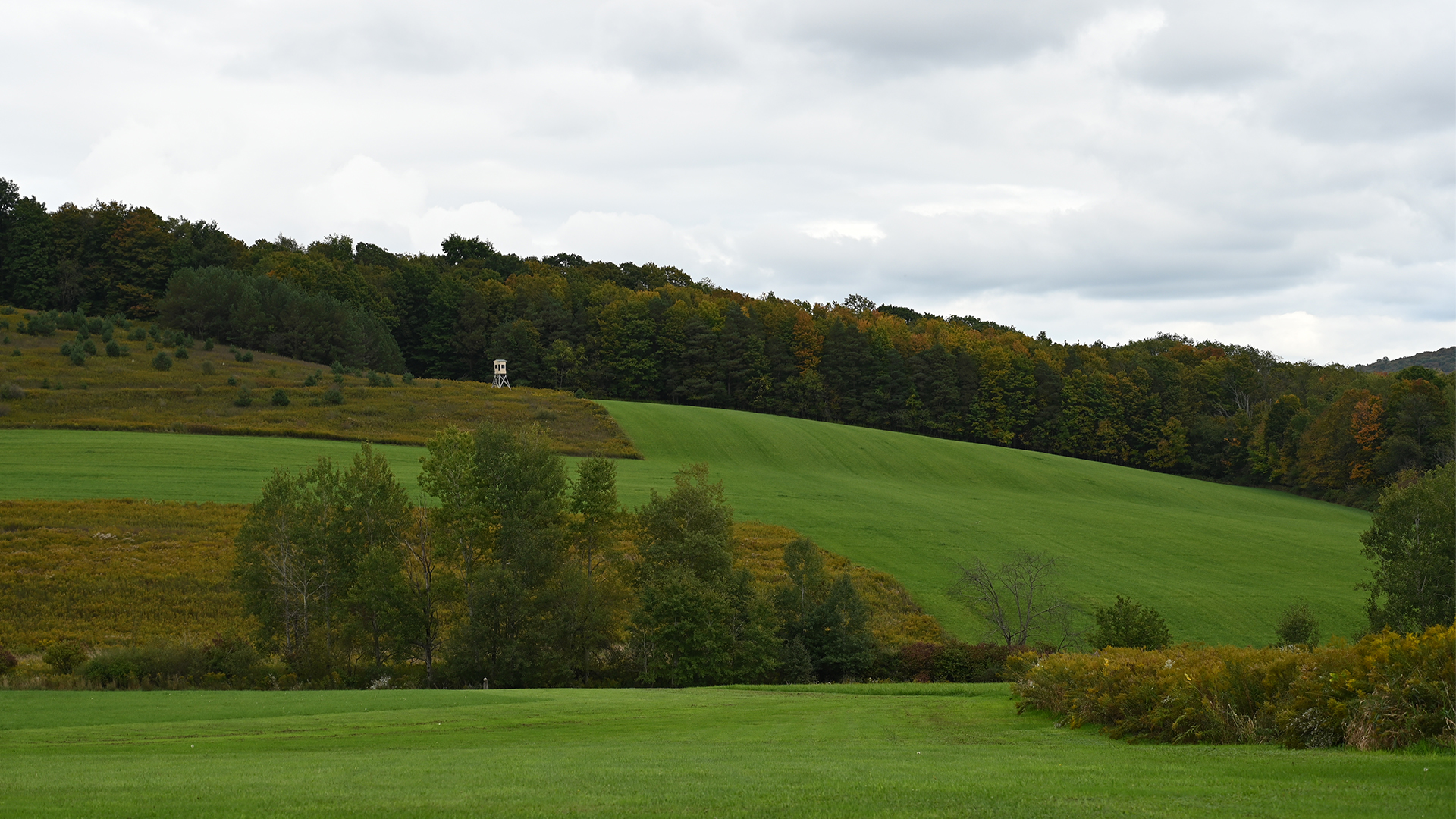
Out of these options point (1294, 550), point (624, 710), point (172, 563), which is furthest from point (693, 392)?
point (624, 710)

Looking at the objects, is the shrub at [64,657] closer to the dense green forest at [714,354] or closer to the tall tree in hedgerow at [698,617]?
the tall tree in hedgerow at [698,617]

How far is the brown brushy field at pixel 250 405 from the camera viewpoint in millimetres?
87875

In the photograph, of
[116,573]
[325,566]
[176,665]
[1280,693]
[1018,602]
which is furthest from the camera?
[1018,602]

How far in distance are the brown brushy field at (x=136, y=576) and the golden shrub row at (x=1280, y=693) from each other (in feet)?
95.3

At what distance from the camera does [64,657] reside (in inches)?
1497

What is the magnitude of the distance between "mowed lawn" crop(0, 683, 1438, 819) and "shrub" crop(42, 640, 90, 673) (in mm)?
13023

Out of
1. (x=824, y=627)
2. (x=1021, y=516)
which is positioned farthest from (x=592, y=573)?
(x=1021, y=516)

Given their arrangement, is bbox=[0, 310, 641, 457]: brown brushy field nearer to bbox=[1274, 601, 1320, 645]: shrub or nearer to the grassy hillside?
the grassy hillside

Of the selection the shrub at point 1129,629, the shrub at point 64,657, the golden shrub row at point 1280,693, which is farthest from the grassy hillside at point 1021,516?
the shrub at point 64,657

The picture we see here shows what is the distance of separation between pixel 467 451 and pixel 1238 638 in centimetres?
4168

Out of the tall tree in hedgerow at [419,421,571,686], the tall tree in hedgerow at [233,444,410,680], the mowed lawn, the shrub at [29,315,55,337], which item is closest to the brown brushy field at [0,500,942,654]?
the tall tree in hedgerow at [233,444,410,680]

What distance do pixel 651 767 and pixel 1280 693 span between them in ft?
34.7

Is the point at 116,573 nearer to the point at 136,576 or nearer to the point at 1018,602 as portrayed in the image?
the point at 136,576

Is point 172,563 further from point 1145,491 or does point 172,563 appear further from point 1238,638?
point 1145,491
